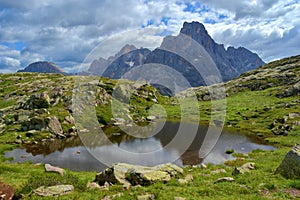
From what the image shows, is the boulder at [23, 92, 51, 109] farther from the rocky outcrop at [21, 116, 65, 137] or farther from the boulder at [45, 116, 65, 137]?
the boulder at [45, 116, 65, 137]

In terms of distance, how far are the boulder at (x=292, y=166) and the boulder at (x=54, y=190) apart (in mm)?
19499

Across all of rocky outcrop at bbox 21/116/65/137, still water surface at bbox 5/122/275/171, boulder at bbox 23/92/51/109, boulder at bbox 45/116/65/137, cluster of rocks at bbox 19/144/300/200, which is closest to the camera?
cluster of rocks at bbox 19/144/300/200

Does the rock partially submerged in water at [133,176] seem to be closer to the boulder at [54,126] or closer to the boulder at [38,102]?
the boulder at [54,126]

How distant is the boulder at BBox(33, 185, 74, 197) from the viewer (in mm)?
19975

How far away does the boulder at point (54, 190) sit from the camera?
20.0 meters

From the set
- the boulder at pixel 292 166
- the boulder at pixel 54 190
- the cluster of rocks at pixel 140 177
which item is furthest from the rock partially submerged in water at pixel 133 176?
the boulder at pixel 292 166

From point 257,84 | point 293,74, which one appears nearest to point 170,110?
point 257,84

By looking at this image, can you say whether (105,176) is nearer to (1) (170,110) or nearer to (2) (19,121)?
(2) (19,121)

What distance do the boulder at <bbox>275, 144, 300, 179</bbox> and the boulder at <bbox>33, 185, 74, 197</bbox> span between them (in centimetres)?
1950

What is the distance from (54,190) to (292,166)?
21105mm

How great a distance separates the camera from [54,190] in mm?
20547

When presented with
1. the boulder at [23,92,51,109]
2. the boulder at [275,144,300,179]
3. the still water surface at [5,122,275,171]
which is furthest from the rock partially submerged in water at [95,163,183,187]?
the boulder at [23,92,51,109]

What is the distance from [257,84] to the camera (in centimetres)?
18400

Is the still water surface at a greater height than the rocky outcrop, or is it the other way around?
the rocky outcrop
